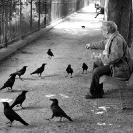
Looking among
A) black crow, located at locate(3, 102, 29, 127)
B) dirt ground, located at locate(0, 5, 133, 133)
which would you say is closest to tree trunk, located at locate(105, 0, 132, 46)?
dirt ground, located at locate(0, 5, 133, 133)

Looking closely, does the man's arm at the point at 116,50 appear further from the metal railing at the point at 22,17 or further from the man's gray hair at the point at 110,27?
the metal railing at the point at 22,17

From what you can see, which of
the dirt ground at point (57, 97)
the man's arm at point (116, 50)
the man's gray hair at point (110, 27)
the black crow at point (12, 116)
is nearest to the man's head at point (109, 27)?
the man's gray hair at point (110, 27)

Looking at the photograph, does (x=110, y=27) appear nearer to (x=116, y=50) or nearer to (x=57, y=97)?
(x=116, y=50)

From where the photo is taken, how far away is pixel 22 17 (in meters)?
17.1

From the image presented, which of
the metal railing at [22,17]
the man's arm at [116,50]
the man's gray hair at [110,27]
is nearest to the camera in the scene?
the man's arm at [116,50]

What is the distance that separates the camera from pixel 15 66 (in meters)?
11.5

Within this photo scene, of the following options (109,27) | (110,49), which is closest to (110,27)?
(109,27)

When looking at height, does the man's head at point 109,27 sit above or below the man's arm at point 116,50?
above

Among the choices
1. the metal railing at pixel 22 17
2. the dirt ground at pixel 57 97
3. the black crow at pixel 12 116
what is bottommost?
the dirt ground at pixel 57 97

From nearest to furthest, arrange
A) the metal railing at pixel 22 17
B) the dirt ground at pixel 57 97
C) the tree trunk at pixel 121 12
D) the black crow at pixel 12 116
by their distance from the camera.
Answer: the black crow at pixel 12 116 < the dirt ground at pixel 57 97 < the metal railing at pixel 22 17 < the tree trunk at pixel 121 12

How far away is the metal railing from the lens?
14.0m

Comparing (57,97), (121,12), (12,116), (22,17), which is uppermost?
(121,12)

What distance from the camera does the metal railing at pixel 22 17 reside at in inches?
551

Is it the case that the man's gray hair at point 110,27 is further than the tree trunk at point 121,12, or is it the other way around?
the tree trunk at point 121,12
